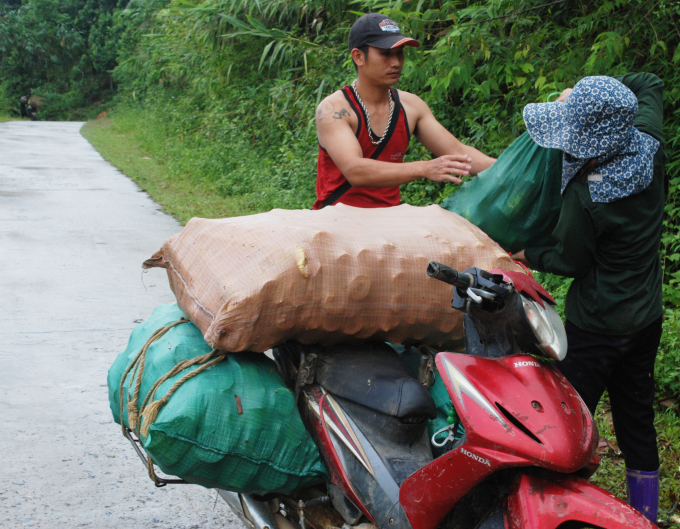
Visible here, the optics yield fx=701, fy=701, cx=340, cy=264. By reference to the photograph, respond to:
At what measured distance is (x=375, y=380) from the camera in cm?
223

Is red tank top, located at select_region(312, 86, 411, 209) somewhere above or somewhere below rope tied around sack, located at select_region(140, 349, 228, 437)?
above

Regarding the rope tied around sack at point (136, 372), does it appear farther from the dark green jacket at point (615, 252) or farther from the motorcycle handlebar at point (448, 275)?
the dark green jacket at point (615, 252)

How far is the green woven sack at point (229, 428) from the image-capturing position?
2.07 meters

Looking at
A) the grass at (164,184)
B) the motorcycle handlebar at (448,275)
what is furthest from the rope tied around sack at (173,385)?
the grass at (164,184)

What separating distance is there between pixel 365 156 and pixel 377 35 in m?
0.48

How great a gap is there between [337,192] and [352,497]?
1262 millimetres

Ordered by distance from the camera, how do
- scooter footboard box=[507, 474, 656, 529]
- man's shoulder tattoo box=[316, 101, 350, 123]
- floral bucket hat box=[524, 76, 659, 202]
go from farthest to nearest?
man's shoulder tattoo box=[316, 101, 350, 123] < floral bucket hat box=[524, 76, 659, 202] < scooter footboard box=[507, 474, 656, 529]

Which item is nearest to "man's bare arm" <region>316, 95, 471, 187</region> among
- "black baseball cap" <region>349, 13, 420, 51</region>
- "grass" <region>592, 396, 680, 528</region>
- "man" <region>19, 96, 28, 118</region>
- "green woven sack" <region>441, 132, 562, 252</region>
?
"green woven sack" <region>441, 132, 562, 252</region>

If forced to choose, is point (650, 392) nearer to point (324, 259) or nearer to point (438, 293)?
point (438, 293)

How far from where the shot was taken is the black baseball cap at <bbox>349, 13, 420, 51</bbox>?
9.15ft

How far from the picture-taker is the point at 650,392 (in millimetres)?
2432

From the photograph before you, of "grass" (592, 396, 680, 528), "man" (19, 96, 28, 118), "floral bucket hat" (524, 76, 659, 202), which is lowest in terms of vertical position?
"man" (19, 96, 28, 118)

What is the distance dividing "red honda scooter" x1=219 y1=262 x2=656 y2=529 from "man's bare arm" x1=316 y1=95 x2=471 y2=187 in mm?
A: 625

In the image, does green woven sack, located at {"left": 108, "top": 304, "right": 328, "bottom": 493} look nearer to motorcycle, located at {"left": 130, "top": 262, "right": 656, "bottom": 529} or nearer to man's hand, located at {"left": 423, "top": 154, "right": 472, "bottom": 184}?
motorcycle, located at {"left": 130, "top": 262, "right": 656, "bottom": 529}
